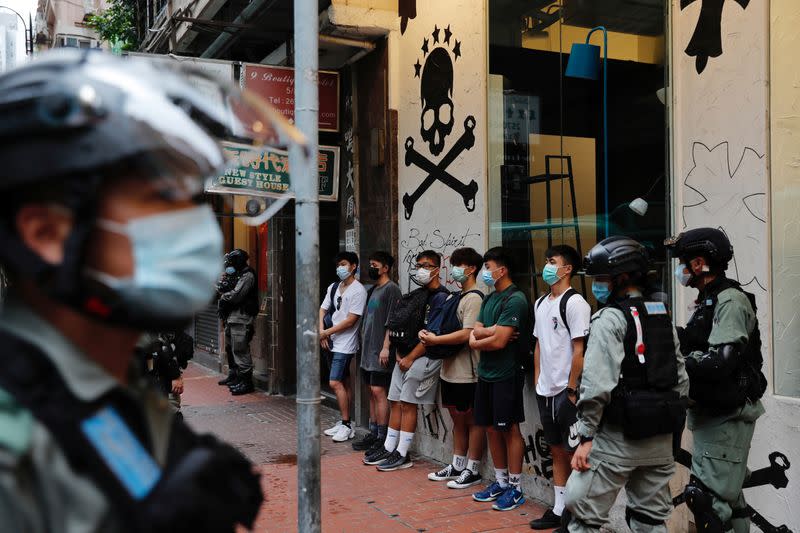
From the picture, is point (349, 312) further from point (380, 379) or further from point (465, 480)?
point (465, 480)

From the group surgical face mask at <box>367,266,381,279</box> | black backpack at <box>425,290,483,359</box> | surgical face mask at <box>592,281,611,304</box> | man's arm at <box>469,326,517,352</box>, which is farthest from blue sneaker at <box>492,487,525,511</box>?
surgical face mask at <box>367,266,381,279</box>

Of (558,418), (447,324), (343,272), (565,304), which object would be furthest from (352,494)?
(343,272)

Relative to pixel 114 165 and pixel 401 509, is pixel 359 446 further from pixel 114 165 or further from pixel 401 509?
pixel 114 165

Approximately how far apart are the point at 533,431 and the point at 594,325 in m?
2.54

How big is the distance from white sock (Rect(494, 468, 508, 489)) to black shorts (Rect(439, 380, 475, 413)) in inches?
26.2

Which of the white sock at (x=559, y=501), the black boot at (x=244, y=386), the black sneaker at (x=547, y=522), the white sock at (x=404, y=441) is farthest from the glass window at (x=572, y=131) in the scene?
the black boot at (x=244, y=386)

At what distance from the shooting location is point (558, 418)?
5902 millimetres

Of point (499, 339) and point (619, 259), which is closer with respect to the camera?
point (619, 259)

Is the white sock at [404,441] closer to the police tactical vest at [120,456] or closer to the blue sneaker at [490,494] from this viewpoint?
the blue sneaker at [490,494]

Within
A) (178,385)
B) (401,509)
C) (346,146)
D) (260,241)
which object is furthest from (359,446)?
(260,241)

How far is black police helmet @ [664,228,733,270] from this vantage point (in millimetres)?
4551

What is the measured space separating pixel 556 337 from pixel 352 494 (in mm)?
2417

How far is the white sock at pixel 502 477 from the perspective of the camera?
6.64 meters

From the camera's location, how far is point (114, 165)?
4.45ft
